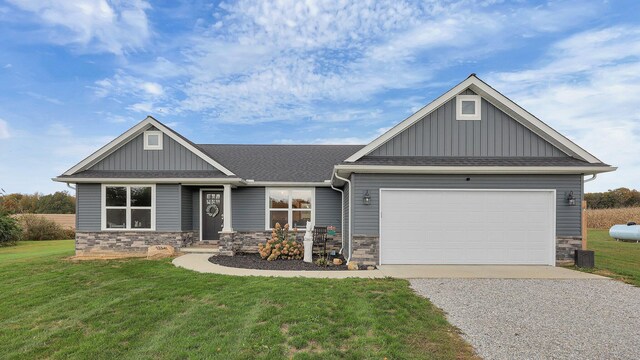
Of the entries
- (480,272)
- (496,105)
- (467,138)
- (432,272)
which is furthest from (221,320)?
(496,105)

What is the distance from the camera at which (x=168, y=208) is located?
11.9 m

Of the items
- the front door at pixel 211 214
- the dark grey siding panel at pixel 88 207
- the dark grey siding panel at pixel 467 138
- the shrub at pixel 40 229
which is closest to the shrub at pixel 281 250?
the front door at pixel 211 214

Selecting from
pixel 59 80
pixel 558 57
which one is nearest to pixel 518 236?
pixel 558 57

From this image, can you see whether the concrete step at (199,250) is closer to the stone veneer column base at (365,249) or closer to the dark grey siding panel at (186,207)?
the dark grey siding panel at (186,207)

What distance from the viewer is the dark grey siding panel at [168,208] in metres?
11.9

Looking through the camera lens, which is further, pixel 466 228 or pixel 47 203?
pixel 47 203

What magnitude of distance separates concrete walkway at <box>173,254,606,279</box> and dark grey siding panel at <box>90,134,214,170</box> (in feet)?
13.9

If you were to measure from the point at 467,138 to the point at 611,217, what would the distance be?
2412 cm

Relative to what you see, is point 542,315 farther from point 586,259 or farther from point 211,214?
point 211,214

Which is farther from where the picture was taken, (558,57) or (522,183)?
(558,57)

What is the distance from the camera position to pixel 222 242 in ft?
37.9

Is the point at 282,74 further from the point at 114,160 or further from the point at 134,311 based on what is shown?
the point at 134,311

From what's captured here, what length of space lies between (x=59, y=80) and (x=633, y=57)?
23067 mm

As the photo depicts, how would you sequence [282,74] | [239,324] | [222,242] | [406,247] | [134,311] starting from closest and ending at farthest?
[239,324]
[134,311]
[406,247]
[222,242]
[282,74]
